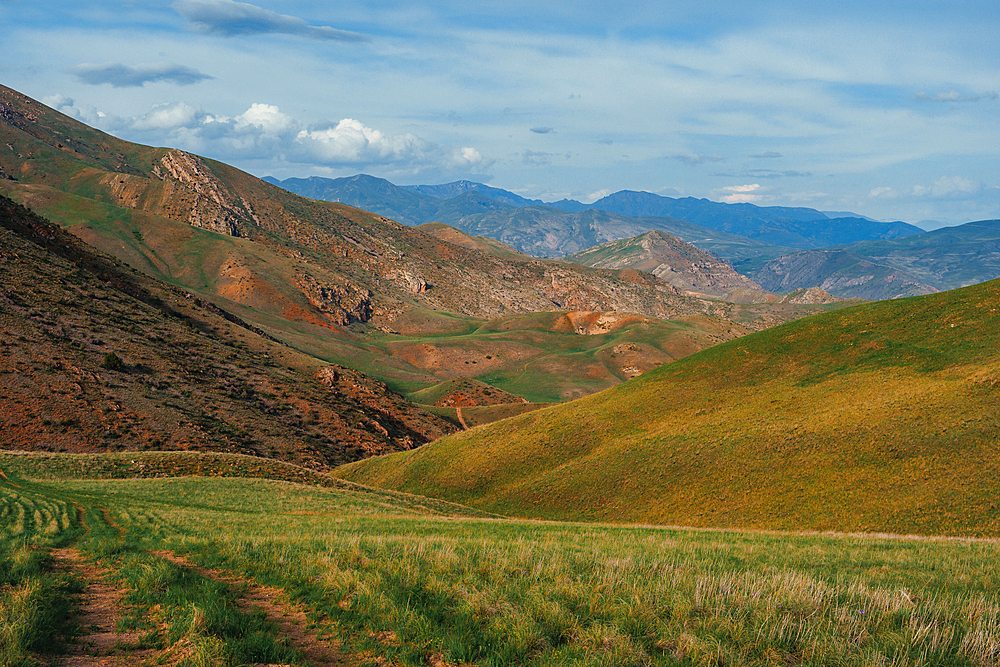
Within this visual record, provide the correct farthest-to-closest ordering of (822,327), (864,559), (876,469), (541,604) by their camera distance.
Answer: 1. (822,327)
2. (876,469)
3. (864,559)
4. (541,604)

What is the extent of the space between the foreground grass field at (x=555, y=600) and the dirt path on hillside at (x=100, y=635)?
0.30 meters

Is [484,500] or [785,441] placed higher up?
[785,441]

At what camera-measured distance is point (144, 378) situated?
71.1 m

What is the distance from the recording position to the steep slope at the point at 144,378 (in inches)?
2346

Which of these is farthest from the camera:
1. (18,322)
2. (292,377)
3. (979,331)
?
(292,377)

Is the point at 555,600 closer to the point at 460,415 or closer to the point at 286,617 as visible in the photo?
the point at 286,617

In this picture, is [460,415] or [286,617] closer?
[286,617]

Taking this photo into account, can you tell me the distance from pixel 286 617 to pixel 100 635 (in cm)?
260

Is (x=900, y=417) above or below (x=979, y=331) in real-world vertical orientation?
below

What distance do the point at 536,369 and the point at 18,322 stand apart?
13703 cm

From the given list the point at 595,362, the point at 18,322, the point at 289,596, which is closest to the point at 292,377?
the point at 18,322

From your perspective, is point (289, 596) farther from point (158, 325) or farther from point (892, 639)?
point (158, 325)

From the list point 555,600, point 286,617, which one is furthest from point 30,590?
point 555,600

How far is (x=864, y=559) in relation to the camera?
1501cm
